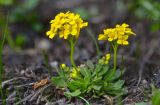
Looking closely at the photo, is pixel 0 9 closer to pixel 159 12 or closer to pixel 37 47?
pixel 37 47

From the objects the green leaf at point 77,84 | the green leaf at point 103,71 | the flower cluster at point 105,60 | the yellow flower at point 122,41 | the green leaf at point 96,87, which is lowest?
the green leaf at point 96,87

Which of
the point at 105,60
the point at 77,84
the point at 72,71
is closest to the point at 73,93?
the point at 77,84

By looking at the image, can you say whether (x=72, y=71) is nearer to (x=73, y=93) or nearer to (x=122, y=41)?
(x=73, y=93)

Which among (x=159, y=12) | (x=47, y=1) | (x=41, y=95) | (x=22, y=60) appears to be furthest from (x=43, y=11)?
(x=41, y=95)

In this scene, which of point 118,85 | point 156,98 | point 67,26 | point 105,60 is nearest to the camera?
point 156,98

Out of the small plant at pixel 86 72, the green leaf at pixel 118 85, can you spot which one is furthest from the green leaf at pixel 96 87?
the green leaf at pixel 118 85

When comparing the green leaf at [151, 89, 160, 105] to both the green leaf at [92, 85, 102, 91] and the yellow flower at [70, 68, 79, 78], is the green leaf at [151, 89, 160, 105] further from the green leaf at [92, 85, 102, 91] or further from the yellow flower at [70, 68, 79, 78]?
the yellow flower at [70, 68, 79, 78]

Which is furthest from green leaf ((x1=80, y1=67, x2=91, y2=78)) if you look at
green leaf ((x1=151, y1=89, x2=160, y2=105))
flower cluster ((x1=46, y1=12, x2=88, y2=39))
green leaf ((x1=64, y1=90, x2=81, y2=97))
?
green leaf ((x1=151, y1=89, x2=160, y2=105))

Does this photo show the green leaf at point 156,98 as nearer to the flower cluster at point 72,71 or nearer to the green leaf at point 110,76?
the green leaf at point 110,76
